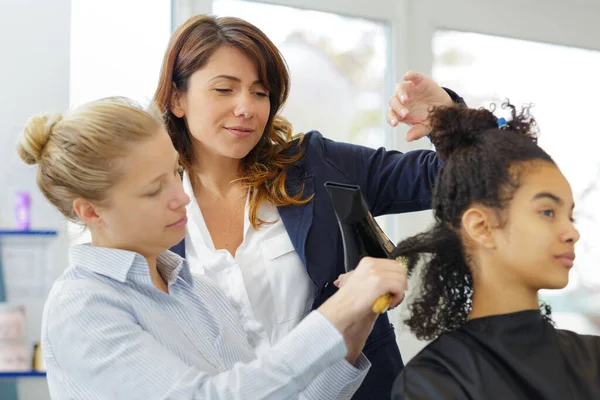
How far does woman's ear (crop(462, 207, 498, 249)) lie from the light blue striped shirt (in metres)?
0.42

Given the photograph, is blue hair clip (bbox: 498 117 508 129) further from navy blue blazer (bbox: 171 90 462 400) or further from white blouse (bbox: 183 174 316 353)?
white blouse (bbox: 183 174 316 353)

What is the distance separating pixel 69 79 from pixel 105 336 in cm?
192

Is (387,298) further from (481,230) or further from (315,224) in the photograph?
(315,224)

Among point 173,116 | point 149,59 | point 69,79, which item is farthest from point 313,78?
point 173,116

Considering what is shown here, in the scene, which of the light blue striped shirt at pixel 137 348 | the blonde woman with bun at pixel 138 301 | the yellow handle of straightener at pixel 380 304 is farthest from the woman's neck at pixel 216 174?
the yellow handle of straightener at pixel 380 304

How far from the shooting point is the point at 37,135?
47.7 inches

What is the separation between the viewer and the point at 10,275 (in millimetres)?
2676

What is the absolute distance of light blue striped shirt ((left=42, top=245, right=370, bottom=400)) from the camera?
1.09 m

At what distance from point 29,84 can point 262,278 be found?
58.1 inches

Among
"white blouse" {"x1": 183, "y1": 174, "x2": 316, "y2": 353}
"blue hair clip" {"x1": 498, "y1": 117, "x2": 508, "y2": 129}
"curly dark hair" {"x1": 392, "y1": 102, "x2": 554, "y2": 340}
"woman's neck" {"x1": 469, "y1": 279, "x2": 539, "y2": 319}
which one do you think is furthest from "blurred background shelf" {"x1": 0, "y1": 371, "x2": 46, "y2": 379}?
"blue hair clip" {"x1": 498, "y1": 117, "x2": 508, "y2": 129}

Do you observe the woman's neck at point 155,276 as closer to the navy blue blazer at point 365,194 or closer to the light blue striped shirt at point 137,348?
the light blue striped shirt at point 137,348

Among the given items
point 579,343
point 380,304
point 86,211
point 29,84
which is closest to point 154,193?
point 86,211

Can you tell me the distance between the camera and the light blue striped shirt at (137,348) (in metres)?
1.09

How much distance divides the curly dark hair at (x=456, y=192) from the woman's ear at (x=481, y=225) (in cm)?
2
